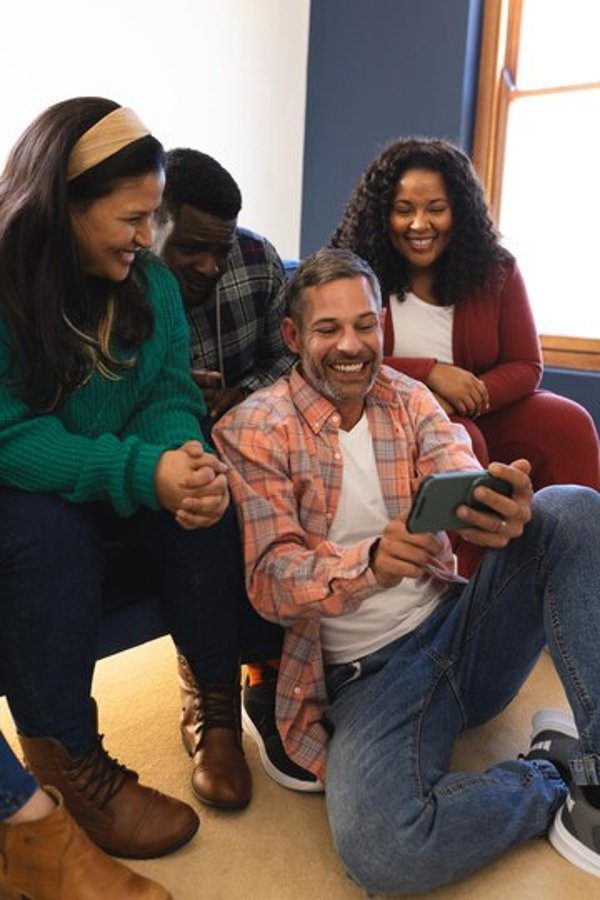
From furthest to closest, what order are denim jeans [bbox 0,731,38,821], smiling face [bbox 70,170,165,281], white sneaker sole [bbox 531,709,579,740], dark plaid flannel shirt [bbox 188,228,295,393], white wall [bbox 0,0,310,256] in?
white wall [bbox 0,0,310,256], dark plaid flannel shirt [bbox 188,228,295,393], white sneaker sole [bbox 531,709,579,740], smiling face [bbox 70,170,165,281], denim jeans [bbox 0,731,38,821]

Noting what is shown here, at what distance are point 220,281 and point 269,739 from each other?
2.93ft

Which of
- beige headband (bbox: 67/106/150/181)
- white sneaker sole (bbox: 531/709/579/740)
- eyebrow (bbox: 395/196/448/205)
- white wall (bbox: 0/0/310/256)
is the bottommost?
white sneaker sole (bbox: 531/709/579/740)

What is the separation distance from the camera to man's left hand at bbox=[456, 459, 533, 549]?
112cm

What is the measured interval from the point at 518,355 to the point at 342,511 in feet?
2.70

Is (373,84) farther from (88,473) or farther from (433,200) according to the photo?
(88,473)

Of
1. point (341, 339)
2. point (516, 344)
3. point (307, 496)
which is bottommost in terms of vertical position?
point (307, 496)

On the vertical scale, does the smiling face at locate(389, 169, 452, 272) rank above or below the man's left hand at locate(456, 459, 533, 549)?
above

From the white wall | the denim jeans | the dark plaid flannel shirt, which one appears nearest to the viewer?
the denim jeans

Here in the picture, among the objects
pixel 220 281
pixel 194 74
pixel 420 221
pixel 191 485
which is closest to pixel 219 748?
pixel 191 485

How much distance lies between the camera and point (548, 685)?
5.63ft

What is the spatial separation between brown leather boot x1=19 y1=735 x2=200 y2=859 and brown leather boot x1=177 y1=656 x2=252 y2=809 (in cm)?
8

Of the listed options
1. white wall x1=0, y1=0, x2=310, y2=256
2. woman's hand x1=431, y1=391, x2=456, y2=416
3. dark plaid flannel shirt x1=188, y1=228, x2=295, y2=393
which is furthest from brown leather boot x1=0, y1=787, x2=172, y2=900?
white wall x1=0, y1=0, x2=310, y2=256

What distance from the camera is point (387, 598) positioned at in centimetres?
131

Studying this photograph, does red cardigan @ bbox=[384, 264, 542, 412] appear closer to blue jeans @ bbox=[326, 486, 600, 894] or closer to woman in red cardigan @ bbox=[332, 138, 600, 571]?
woman in red cardigan @ bbox=[332, 138, 600, 571]
